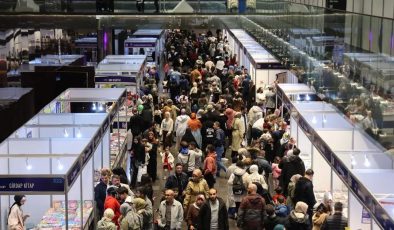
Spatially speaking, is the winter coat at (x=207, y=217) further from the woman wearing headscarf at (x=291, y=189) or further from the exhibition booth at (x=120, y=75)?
the exhibition booth at (x=120, y=75)

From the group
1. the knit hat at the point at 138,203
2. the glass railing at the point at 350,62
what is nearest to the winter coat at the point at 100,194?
the knit hat at the point at 138,203

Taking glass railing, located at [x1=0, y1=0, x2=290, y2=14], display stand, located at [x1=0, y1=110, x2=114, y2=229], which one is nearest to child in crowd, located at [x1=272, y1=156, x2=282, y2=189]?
display stand, located at [x1=0, y1=110, x2=114, y2=229]

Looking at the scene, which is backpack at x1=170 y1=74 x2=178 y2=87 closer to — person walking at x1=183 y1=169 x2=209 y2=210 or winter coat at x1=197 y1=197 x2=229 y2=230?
person walking at x1=183 y1=169 x2=209 y2=210

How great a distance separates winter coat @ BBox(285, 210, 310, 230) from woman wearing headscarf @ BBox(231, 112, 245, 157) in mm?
7285

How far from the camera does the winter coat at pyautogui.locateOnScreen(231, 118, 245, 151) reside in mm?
19141

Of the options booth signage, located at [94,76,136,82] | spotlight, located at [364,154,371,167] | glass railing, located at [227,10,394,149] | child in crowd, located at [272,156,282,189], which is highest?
glass railing, located at [227,10,394,149]

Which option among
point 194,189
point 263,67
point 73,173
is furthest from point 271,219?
point 263,67

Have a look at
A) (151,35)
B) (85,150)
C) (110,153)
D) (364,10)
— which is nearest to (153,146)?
(110,153)

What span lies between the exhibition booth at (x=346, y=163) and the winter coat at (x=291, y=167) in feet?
0.82

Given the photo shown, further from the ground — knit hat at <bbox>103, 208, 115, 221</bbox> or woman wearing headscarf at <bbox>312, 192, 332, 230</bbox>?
knit hat at <bbox>103, 208, 115, 221</bbox>

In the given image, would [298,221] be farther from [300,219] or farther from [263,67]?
[263,67]

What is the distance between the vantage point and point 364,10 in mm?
24109

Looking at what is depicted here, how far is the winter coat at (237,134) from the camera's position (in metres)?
19.1

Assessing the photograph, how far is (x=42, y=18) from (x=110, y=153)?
20536 millimetres
